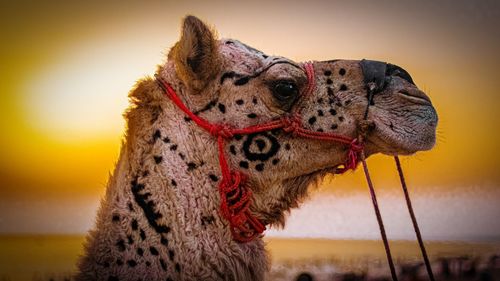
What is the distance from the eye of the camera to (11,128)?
3.21 metres

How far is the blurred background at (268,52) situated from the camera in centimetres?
319

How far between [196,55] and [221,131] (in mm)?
271

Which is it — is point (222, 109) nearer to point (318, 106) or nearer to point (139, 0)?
point (318, 106)

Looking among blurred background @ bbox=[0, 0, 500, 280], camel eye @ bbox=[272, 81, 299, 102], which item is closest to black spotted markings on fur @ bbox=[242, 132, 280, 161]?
camel eye @ bbox=[272, 81, 299, 102]

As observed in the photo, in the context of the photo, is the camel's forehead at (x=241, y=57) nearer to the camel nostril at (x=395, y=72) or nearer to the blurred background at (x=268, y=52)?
the camel nostril at (x=395, y=72)

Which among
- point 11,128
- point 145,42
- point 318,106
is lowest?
point 318,106

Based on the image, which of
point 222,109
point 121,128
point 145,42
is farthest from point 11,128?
point 222,109

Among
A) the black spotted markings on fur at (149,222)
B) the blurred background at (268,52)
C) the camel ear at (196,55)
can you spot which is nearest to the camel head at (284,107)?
the camel ear at (196,55)

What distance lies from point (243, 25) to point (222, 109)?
1.12 meters

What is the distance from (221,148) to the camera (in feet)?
7.16

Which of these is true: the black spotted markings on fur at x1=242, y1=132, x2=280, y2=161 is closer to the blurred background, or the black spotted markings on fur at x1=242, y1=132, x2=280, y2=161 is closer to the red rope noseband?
the red rope noseband

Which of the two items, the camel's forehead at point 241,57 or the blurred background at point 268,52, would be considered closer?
the camel's forehead at point 241,57

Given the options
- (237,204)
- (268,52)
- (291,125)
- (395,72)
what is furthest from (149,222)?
(268,52)

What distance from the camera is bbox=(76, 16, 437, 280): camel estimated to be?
6.98 feet
